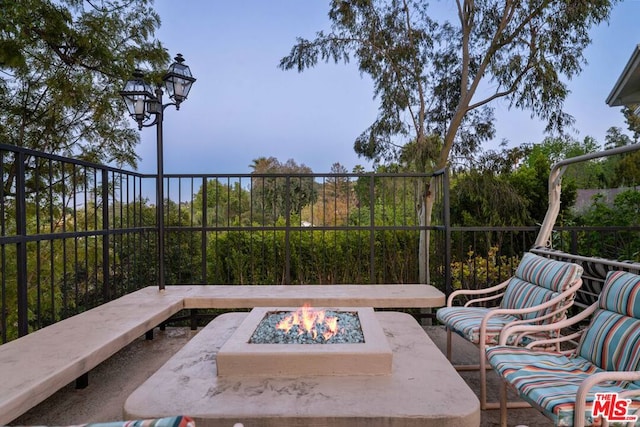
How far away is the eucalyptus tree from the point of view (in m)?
6.48

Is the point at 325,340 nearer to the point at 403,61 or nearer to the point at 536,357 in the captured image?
the point at 536,357

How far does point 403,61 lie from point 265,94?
3554 mm

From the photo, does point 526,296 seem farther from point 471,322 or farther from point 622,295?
point 622,295

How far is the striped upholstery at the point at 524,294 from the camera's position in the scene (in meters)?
2.38

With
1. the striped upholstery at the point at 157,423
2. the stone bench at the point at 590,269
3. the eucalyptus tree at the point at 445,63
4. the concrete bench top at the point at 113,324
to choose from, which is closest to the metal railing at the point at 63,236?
the concrete bench top at the point at 113,324

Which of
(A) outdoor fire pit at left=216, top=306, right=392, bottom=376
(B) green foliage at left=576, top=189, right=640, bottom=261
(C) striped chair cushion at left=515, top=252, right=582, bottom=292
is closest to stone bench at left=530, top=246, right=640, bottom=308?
(C) striped chair cushion at left=515, top=252, right=582, bottom=292

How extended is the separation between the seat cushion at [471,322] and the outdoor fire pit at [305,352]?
2.04 ft

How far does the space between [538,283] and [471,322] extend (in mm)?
599

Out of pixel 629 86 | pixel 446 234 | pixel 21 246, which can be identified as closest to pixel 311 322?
pixel 21 246

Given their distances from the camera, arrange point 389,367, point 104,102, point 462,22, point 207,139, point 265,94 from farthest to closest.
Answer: point 207,139 → point 265,94 → point 462,22 → point 104,102 → point 389,367

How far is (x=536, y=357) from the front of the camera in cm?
195

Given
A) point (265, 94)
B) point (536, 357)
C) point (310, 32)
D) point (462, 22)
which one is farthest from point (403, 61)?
point (536, 357)

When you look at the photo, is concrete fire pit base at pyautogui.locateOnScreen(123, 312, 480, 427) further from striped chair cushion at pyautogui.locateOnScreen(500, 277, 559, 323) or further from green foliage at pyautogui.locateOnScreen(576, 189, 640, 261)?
green foliage at pyautogui.locateOnScreen(576, 189, 640, 261)

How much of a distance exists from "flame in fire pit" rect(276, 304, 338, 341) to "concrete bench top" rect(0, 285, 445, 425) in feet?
2.44
